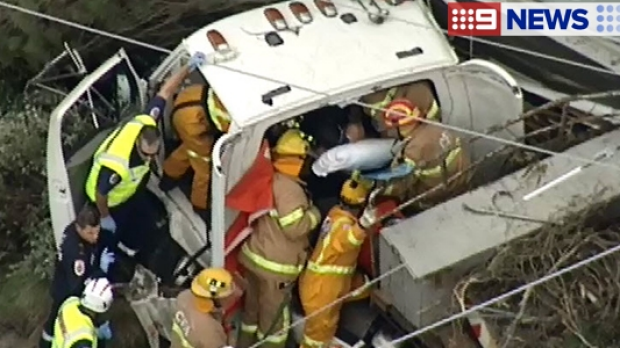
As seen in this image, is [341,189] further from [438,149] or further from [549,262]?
[549,262]

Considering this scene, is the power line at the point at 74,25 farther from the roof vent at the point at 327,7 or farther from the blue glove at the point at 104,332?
the blue glove at the point at 104,332

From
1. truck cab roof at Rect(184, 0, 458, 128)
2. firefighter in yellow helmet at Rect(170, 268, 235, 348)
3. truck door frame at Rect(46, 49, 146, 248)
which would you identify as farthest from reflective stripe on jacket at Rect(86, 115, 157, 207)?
firefighter in yellow helmet at Rect(170, 268, 235, 348)

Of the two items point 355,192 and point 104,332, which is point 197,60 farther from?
point 104,332

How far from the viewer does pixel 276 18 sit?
20.9ft

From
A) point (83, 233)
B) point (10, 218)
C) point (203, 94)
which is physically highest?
point (203, 94)

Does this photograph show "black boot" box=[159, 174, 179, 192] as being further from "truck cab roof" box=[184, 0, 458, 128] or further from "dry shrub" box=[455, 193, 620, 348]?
"dry shrub" box=[455, 193, 620, 348]

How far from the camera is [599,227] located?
5715 millimetres

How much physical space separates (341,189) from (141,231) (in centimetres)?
123

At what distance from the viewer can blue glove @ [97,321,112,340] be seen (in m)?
6.04

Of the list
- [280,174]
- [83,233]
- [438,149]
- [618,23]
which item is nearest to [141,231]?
[83,233]

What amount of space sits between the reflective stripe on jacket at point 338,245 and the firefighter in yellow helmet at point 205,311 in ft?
1.59

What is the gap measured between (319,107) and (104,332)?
5.27 feet

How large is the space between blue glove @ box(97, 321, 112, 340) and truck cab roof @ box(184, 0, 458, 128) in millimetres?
1284

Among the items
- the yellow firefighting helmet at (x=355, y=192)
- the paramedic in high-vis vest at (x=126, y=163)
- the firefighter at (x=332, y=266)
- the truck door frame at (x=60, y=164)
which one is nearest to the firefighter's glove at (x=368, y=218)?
the firefighter at (x=332, y=266)
